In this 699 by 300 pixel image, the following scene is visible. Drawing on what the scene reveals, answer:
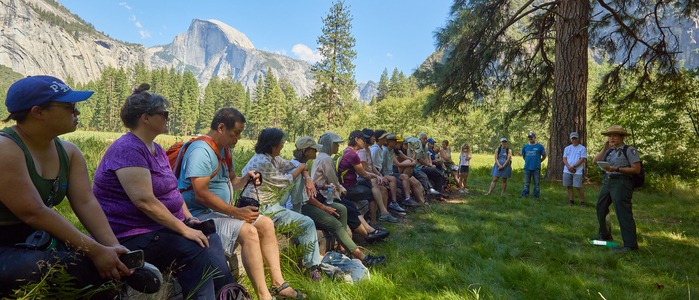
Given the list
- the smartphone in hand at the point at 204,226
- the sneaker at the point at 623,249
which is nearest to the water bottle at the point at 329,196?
the smartphone in hand at the point at 204,226

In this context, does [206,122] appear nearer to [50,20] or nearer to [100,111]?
[100,111]

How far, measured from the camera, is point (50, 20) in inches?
6289

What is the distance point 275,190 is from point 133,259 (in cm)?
203

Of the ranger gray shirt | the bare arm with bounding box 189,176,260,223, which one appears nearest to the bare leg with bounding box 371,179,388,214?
the ranger gray shirt

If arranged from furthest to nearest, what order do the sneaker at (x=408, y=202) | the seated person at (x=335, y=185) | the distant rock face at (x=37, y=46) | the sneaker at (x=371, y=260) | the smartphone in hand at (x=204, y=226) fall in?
the distant rock face at (x=37, y=46)
the sneaker at (x=408, y=202)
the seated person at (x=335, y=185)
the sneaker at (x=371, y=260)
the smartphone in hand at (x=204, y=226)

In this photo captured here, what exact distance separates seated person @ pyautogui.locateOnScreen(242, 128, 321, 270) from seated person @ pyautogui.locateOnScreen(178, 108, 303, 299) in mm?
482

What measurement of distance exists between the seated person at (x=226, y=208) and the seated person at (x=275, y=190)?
19.0 inches

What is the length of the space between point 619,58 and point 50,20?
208 m

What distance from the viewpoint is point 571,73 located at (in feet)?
33.7

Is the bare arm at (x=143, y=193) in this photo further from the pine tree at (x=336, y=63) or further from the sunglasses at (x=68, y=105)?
the pine tree at (x=336, y=63)

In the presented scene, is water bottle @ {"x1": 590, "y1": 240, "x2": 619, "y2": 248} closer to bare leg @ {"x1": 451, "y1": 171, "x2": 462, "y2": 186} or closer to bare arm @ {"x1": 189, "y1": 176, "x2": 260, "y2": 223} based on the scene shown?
bare arm @ {"x1": 189, "y1": 176, "x2": 260, "y2": 223}

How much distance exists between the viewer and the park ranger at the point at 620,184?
15.1 feet

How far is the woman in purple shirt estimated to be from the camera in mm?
A: 2043

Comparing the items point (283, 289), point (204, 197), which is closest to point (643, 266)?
point (283, 289)
